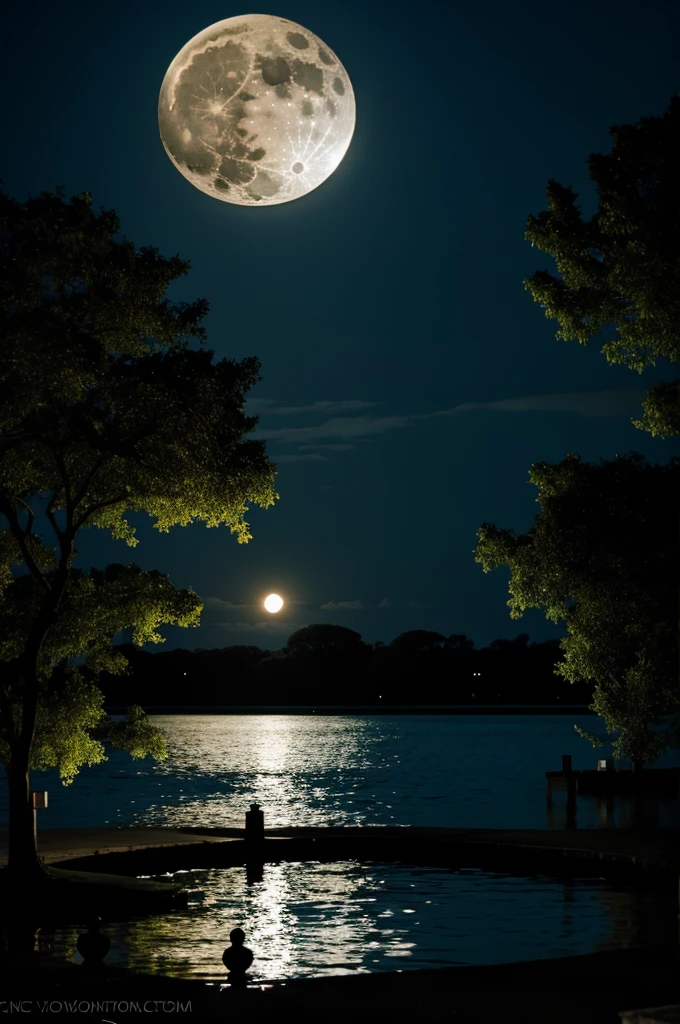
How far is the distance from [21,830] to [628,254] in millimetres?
15156

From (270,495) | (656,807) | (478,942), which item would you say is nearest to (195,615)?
(270,495)

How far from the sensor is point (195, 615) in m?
24.6

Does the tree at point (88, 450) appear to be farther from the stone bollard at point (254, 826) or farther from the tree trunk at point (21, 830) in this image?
the stone bollard at point (254, 826)

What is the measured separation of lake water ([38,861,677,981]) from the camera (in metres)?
20.4

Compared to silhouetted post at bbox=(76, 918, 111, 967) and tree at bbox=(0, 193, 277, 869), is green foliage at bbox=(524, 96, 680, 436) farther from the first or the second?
silhouetted post at bbox=(76, 918, 111, 967)

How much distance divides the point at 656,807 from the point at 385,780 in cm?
5117

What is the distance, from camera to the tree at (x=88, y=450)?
21688 mm

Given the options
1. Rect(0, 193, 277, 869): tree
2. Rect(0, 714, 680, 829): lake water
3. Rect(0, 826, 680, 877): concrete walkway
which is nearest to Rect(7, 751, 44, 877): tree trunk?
Rect(0, 193, 277, 869): tree

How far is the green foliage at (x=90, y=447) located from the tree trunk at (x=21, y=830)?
197 millimetres

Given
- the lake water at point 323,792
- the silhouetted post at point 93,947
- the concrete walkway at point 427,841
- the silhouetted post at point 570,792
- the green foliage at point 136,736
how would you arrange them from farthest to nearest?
the lake water at point 323,792 < the silhouetted post at point 570,792 < the concrete walkway at point 427,841 < the green foliage at point 136,736 < the silhouetted post at point 93,947

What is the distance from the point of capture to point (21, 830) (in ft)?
74.2

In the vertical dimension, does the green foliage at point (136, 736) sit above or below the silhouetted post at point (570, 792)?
above

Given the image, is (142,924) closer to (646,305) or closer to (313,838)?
(313,838)

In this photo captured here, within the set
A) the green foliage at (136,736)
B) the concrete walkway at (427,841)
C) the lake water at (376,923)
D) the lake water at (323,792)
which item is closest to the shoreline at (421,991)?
the lake water at (376,923)
